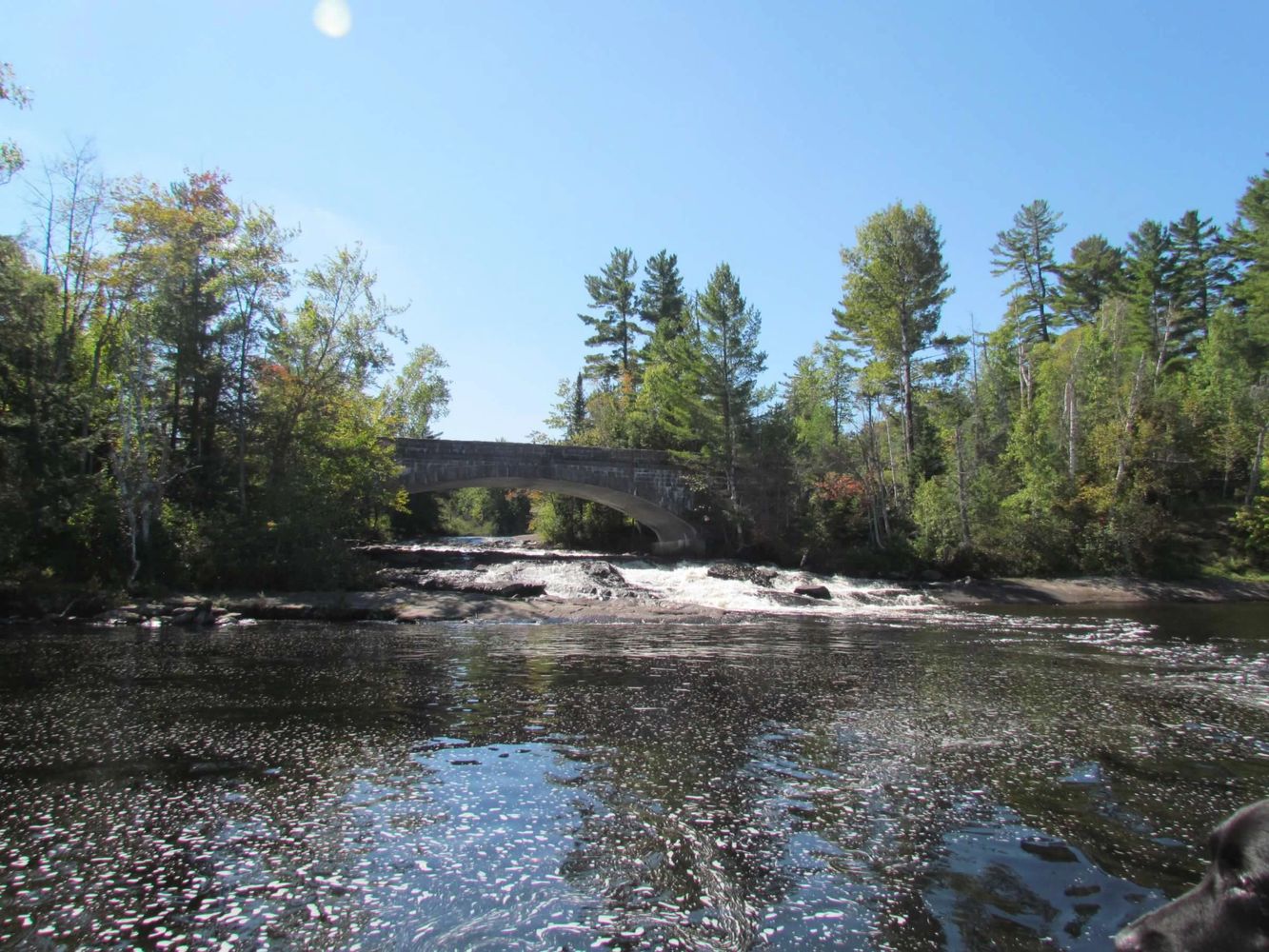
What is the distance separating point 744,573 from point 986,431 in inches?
693

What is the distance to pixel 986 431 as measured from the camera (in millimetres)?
37031

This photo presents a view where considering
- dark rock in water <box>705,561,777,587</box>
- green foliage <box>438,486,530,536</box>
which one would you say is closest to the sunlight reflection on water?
dark rock in water <box>705,561,777,587</box>

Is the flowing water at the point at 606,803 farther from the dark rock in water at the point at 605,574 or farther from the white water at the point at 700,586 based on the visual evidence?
the dark rock in water at the point at 605,574

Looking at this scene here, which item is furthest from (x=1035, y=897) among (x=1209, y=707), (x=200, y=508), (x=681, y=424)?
(x=681, y=424)

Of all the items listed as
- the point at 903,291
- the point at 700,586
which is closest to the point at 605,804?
the point at 700,586

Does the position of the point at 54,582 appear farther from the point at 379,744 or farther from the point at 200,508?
the point at 379,744

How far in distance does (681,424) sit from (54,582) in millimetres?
Answer: 27197

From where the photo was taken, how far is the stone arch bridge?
3141cm

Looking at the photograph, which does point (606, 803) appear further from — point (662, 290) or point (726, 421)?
point (662, 290)

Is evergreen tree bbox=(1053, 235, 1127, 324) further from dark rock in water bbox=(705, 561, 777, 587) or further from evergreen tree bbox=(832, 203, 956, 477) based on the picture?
dark rock in water bbox=(705, 561, 777, 587)

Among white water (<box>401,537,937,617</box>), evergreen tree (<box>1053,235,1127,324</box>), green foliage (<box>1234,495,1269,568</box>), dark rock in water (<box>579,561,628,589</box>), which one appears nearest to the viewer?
white water (<box>401,537,937,617</box>)

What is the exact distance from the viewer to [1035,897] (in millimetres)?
3422

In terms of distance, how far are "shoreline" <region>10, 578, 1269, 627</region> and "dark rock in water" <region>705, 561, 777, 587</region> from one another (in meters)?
3.81

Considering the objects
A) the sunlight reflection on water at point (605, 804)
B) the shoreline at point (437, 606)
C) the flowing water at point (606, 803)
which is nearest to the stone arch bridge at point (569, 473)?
the shoreline at point (437, 606)
